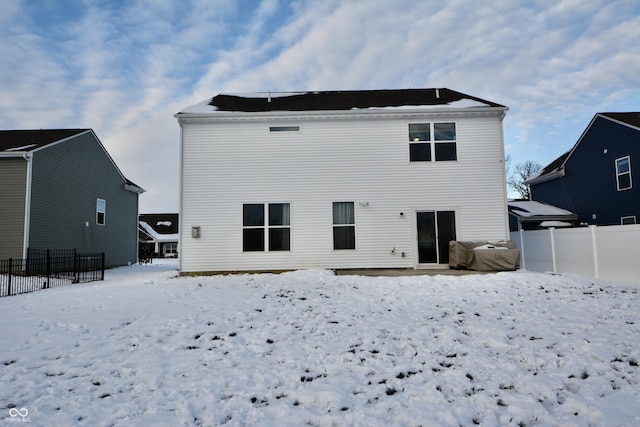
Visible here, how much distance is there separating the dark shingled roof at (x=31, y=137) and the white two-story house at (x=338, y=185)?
8558 mm

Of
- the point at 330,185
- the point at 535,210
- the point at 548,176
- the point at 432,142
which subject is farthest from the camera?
the point at 548,176

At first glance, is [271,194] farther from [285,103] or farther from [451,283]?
[451,283]

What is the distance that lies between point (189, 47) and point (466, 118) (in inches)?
473

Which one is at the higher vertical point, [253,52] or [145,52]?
[253,52]

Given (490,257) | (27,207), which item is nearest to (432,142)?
(490,257)

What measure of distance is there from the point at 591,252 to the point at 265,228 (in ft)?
32.4

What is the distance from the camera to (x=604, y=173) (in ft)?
57.8

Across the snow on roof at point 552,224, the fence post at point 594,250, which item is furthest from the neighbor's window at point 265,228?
the snow on roof at point 552,224

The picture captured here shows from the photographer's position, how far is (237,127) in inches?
465

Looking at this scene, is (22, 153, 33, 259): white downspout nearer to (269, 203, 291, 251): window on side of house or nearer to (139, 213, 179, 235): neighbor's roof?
(269, 203, 291, 251): window on side of house

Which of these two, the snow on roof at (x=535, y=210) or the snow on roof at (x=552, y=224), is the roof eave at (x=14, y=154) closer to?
the snow on roof at (x=535, y=210)

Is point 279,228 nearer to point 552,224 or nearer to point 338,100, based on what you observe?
point 338,100

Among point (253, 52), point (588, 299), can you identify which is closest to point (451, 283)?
point (588, 299)

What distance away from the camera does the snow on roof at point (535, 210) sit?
19.0 metres
